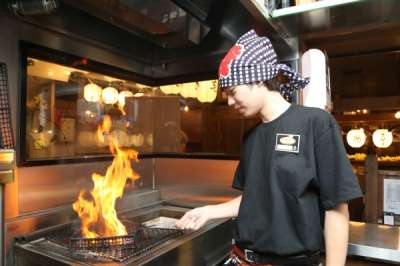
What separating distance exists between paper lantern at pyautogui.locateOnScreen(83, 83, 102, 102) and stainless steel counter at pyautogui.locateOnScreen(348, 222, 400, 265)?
195cm

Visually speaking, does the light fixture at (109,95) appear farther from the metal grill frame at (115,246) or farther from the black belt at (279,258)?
the black belt at (279,258)

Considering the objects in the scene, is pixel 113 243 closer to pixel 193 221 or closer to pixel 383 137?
→ pixel 193 221

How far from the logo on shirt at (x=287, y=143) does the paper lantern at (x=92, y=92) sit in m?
1.70

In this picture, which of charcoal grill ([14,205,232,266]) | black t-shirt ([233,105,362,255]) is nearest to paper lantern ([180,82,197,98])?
charcoal grill ([14,205,232,266])

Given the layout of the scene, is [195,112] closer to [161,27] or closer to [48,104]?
[161,27]

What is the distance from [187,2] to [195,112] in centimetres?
134

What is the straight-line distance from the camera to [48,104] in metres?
2.01

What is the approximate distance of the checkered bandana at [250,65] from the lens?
1062 mm

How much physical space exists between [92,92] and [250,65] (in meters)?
1.66

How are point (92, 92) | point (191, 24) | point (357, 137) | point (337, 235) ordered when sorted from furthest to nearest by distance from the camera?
point (357, 137) → point (92, 92) → point (191, 24) → point (337, 235)

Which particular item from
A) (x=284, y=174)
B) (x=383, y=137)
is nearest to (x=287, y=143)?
(x=284, y=174)

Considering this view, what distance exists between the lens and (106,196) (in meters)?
2.12

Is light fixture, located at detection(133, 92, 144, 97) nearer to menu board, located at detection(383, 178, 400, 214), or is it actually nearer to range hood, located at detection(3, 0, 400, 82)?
range hood, located at detection(3, 0, 400, 82)

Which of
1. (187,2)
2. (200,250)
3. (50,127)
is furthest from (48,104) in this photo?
(200,250)
